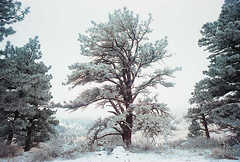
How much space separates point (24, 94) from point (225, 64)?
12.2 meters

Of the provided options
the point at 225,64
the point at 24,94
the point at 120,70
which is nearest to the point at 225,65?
the point at 225,64

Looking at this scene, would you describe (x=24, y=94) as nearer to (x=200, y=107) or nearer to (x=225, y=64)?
(x=225, y=64)

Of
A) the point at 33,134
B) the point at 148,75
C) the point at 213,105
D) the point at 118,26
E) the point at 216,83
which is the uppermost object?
the point at 118,26

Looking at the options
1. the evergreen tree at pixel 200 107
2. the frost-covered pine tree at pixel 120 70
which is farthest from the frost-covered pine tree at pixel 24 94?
the evergreen tree at pixel 200 107

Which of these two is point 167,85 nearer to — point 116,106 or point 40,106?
point 116,106

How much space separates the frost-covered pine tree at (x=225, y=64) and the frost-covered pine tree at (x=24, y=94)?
30.1 ft

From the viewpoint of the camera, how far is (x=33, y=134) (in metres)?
13.1

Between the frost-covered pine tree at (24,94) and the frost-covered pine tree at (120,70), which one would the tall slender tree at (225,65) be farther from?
the frost-covered pine tree at (24,94)

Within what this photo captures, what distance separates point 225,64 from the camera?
763 cm

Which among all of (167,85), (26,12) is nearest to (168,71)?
(167,85)

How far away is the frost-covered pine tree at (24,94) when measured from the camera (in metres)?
8.85

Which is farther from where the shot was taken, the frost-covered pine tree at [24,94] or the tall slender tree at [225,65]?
the frost-covered pine tree at [24,94]

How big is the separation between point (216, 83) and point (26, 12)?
1129 centimetres

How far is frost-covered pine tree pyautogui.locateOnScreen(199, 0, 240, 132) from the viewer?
7.46 m
